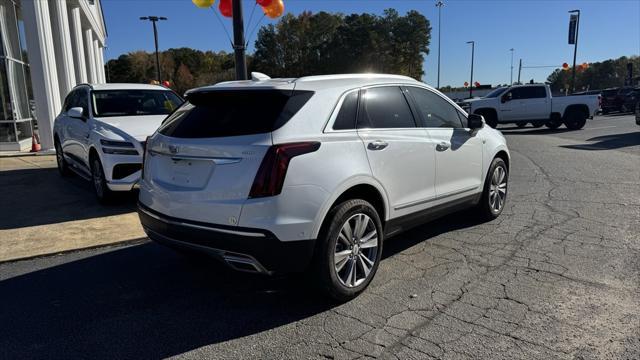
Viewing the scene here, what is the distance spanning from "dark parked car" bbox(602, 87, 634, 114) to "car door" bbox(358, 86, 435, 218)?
35.9 meters

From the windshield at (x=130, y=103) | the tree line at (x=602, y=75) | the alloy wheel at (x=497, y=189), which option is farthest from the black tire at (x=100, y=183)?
the tree line at (x=602, y=75)

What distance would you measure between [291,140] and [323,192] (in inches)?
17.0

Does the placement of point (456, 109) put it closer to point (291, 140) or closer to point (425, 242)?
point (425, 242)

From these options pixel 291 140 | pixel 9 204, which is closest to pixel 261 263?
pixel 291 140

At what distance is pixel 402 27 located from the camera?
72.6m

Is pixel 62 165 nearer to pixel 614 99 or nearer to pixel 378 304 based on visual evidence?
pixel 378 304

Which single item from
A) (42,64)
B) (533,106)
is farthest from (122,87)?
(533,106)

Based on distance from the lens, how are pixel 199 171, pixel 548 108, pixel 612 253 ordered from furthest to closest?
pixel 548 108
pixel 612 253
pixel 199 171

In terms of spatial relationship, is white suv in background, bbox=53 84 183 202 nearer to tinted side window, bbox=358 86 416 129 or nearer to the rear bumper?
the rear bumper

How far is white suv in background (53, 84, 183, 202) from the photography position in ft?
21.2

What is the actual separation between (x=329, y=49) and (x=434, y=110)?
232ft

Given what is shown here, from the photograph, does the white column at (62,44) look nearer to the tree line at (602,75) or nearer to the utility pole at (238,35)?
the utility pole at (238,35)

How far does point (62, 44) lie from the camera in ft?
49.3

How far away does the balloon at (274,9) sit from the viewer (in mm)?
9391
